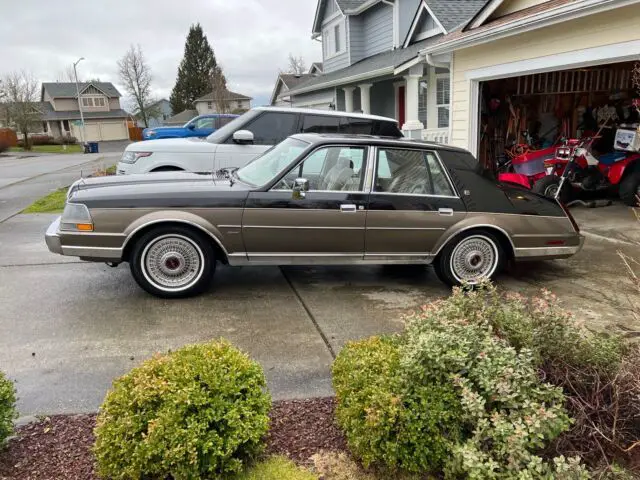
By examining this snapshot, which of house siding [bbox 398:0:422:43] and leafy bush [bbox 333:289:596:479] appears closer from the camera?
leafy bush [bbox 333:289:596:479]

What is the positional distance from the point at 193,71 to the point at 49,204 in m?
62.9

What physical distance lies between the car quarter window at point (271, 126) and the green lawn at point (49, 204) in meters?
4.63

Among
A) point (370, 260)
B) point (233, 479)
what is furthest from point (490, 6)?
point (233, 479)

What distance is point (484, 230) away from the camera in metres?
5.40

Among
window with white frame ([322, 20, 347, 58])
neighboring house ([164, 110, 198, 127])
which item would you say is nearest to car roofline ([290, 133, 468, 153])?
window with white frame ([322, 20, 347, 58])

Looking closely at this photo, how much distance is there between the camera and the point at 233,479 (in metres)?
2.47

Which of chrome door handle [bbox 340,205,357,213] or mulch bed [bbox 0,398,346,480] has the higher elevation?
chrome door handle [bbox 340,205,357,213]

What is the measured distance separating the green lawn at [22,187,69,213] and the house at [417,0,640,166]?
8.29 metres

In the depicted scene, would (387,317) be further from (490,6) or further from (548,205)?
(490,6)

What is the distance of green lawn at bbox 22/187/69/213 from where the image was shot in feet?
34.0

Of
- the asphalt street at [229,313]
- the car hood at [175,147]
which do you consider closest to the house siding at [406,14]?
the car hood at [175,147]

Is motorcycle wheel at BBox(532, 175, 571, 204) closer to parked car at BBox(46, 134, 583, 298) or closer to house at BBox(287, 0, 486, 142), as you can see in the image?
house at BBox(287, 0, 486, 142)

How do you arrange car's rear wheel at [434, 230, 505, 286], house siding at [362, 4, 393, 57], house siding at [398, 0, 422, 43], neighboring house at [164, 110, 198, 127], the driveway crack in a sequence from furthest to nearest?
neighboring house at [164, 110, 198, 127] < house siding at [362, 4, 393, 57] < house siding at [398, 0, 422, 43] < car's rear wheel at [434, 230, 505, 286] < the driveway crack

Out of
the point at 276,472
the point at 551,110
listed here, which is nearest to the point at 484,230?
the point at 276,472
